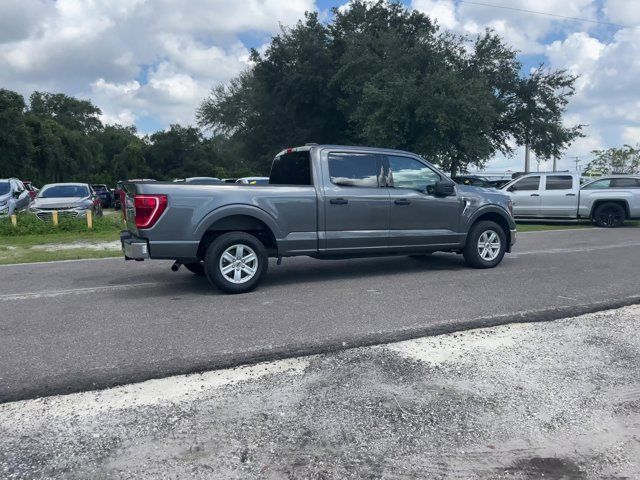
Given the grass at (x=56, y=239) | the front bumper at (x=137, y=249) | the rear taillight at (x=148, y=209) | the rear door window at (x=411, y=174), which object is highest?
the rear door window at (x=411, y=174)

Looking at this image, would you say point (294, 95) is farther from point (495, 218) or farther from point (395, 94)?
point (495, 218)

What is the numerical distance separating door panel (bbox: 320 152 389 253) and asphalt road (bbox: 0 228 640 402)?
0.59 meters

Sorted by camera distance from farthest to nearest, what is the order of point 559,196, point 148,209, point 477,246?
point 559,196 < point 477,246 < point 148,209

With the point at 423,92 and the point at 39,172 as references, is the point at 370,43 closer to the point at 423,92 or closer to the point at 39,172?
the point at 423,92

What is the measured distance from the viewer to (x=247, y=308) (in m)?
6.83

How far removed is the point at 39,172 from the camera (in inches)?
1813

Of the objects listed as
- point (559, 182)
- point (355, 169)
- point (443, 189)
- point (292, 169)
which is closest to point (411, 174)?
point (443, 189)

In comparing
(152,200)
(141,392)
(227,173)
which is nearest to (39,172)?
(227,173)

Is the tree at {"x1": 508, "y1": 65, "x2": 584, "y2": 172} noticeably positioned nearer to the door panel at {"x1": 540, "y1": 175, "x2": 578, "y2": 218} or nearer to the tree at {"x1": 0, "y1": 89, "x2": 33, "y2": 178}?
the door panel at {"x1": 540, "y1": 175, "x2": 578, "y2": 218}

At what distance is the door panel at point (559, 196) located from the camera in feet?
60.6

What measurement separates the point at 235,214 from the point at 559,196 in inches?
550

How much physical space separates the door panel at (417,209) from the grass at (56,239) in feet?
20.4

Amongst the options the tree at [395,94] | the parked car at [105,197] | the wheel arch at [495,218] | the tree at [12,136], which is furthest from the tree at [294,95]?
the wheel arch at [495,218]

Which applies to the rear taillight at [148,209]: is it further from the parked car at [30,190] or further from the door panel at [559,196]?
the parked car at [30,190]
